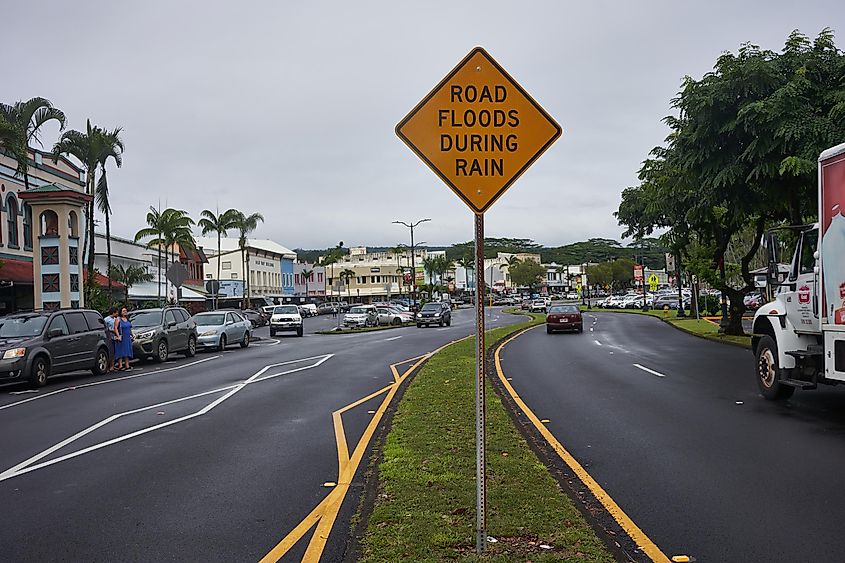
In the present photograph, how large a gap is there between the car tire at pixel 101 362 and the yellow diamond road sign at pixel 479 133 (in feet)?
55.4

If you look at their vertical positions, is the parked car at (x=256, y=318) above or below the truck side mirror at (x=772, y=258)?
below

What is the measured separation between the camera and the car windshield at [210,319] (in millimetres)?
30047

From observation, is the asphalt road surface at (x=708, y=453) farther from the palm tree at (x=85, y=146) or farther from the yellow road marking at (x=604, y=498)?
the palm tree at (x=85, y=146)

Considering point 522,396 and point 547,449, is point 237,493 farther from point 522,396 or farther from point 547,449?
point 522,396

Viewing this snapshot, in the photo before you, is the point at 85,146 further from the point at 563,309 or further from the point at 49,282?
the point at 563,309

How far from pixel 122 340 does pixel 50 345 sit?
301 cm

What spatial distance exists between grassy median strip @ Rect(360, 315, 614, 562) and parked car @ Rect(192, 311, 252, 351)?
19.4m

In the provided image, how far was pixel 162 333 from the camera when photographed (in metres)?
24.4

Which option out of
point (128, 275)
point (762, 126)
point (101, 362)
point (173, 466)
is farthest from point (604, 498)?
point (128, 275)

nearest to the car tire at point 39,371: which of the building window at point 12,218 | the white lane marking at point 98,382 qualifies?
the white lane marking at point 98,382

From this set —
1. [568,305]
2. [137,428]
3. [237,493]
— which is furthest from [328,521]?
[568,305]

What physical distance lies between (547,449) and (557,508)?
2.83 meters

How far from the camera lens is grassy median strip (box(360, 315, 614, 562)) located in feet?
18.4

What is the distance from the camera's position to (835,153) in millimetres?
10664
